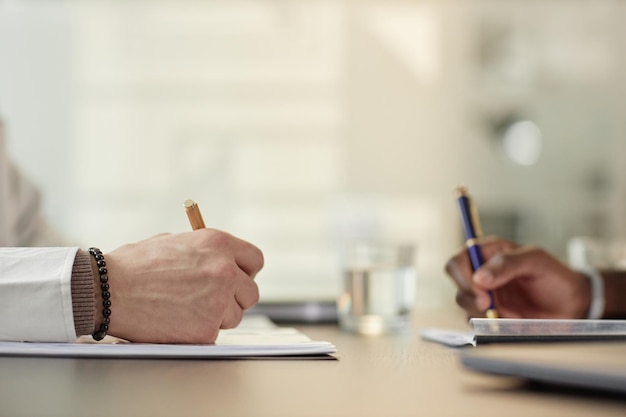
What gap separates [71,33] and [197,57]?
661 millimetres

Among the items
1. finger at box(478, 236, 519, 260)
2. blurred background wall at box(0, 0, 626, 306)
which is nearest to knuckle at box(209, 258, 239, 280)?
finger at box(478, 236, 519, 260)

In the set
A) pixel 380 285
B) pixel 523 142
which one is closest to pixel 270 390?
pixel 380 285

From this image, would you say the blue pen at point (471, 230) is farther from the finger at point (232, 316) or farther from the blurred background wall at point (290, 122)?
the blurred background wall at point (290, 122)

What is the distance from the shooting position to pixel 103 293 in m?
0.80

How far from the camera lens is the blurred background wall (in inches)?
166

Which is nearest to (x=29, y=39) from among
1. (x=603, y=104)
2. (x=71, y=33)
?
(x=71, y=33)

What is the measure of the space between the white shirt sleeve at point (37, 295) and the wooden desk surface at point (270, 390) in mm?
59

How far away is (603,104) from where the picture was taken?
171 inches

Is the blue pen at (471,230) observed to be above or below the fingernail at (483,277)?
above

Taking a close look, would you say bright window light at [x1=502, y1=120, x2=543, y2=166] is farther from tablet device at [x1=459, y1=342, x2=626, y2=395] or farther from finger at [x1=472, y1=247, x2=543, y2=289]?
tablet device at [x1=459, y1=342, x2=626, y2=395]

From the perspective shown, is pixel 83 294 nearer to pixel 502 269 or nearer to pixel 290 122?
pixel 502 269

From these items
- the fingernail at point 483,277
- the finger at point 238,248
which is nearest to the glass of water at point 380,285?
the fingernail at point 483,277

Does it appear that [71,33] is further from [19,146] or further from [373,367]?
[373,367]

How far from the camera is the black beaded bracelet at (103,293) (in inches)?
31.6
